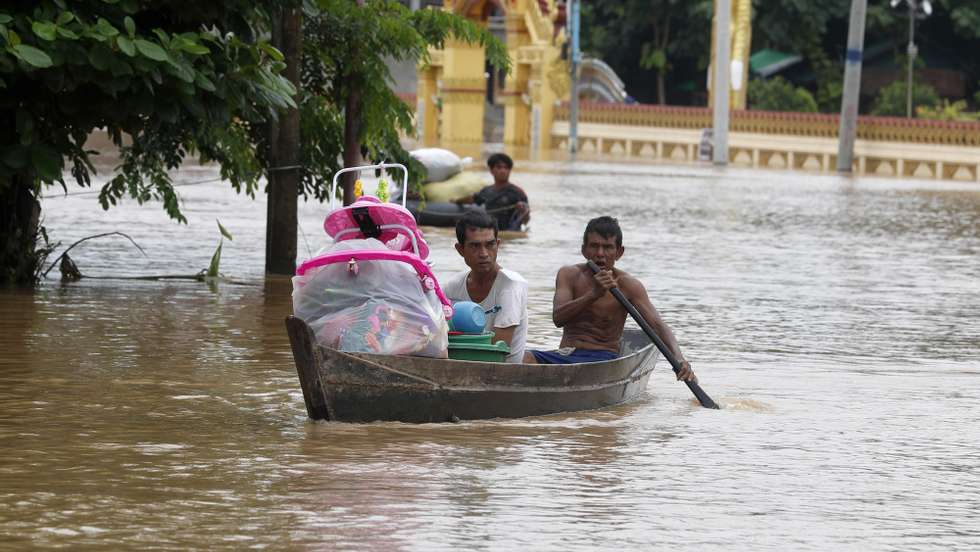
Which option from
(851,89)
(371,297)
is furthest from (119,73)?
(851,89)

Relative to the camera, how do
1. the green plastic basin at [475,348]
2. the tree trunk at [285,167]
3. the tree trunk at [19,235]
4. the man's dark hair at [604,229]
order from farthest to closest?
the tree trunk at [285,167] → the tree trunk at [19,235] → the man's dark hair at [604,229] → the green plastic basin at [475,348]

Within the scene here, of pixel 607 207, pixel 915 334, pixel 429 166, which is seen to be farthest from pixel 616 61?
pixel 915 334

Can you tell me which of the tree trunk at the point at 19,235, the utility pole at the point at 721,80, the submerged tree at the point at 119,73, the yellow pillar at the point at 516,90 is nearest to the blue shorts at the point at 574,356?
the submerged tree at the point at 119,73

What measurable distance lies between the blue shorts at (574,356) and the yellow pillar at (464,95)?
5165cm

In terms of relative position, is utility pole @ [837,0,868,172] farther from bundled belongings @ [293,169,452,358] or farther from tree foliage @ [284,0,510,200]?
bundled belongings @ [293,169,452,358]

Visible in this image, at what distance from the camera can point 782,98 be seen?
200 ft

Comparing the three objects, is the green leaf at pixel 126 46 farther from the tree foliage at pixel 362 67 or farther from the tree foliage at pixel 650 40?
the tree foliage at pixel 650 40

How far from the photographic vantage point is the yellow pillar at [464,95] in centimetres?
6203

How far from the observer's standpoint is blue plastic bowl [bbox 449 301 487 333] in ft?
31.3

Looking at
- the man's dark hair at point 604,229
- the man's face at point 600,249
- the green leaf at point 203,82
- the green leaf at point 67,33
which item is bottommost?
the man's face at point 600,249

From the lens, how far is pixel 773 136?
180 ft

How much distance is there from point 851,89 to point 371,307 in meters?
41.5

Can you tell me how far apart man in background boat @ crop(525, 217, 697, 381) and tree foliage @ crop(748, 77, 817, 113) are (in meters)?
51.0

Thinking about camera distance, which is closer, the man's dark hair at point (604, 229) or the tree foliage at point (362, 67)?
the man's dark hair at point (604, 229)
